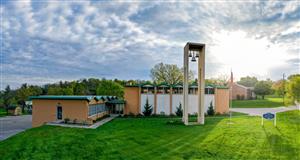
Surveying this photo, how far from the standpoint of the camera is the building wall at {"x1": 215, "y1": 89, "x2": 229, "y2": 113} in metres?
27.6

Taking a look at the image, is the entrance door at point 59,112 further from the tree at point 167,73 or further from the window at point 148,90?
the tree at point 167,73

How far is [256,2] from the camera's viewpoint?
12.9 m

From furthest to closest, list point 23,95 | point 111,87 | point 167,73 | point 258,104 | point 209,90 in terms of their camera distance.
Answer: point 23,95 → point 258,104 → point 111,87 → point 167,73 → point 209,90

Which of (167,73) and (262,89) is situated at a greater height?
(167,73)

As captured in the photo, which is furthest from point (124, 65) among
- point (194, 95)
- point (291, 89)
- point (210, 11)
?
point (291, 89)

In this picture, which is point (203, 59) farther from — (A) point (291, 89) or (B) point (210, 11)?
(A) point (291, 89)

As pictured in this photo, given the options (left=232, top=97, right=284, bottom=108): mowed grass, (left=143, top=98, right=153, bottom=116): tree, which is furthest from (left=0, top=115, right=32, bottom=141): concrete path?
(left=232, top=97, right=284, bottom=108): mowed grass

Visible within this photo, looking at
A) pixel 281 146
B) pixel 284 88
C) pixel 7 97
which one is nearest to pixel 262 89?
pixel 284 88

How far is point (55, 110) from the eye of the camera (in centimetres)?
2075

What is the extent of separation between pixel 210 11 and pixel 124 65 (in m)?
20.4

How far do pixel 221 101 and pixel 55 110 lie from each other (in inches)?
805

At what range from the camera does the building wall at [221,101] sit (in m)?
27.6

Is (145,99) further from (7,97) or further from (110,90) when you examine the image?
(7,97)

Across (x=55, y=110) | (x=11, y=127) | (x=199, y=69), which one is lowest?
(x=11, y=127)
